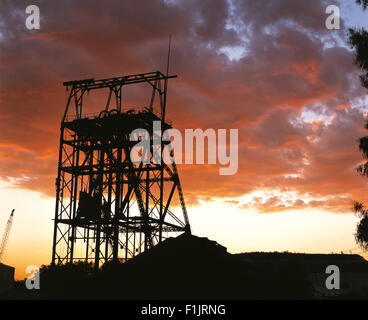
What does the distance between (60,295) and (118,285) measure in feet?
16.5

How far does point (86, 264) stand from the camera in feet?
158

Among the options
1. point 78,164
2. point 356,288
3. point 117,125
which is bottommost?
point 356,288

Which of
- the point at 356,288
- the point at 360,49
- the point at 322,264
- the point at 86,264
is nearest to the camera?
the point at 360,49

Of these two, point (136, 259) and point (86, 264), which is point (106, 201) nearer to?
point (86, 264)

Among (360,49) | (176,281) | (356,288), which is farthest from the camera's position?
(356,288)

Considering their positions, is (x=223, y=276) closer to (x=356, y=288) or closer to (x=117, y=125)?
(x=117, y=125)

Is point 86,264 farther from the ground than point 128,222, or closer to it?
closer to it

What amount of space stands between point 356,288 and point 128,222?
3946 centimetres

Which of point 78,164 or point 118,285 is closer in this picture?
point 118,285

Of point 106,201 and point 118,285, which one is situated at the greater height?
point 106,201

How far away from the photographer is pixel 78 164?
1971 inches
